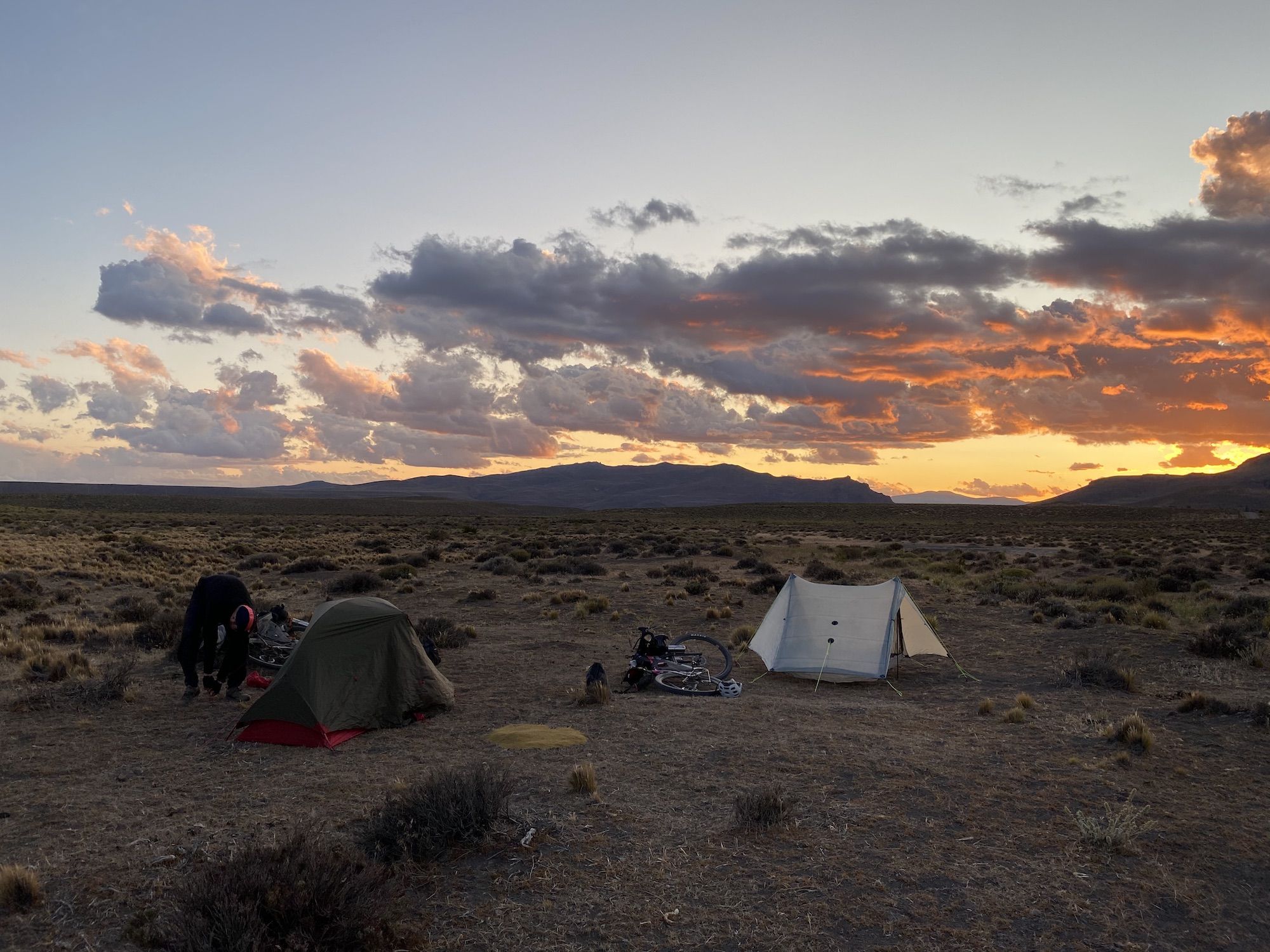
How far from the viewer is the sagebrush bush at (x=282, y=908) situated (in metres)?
4.92

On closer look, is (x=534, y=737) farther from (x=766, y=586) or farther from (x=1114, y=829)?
(x=766, y=586)

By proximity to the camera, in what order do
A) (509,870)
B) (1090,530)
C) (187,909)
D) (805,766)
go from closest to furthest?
(187,909)
(509,870)
(805,766)
(1090,530)

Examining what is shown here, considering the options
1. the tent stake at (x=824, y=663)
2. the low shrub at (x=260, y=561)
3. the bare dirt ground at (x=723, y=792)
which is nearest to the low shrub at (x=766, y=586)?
the bare dirt ground at (x=723, y=792)

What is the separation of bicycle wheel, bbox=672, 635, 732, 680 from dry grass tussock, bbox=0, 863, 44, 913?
29.6 feet

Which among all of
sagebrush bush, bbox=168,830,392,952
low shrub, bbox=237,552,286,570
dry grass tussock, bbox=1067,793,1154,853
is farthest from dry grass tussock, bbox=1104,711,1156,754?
low shrub, bbox=237,552,286,570

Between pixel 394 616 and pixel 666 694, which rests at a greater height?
pixel 394 616

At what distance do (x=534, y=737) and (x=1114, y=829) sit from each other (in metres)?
6.02

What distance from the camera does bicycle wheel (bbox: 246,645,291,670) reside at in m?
13.2

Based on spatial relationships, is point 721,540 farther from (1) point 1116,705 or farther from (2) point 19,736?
(2) point 19,736

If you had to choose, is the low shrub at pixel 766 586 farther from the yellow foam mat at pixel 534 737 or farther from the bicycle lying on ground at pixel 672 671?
the yellow foam mat at pixel 534 737

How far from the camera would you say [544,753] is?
9367 mm

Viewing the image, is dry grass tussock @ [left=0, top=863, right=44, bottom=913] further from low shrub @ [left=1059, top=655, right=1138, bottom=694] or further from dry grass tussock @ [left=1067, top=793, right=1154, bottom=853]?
low shrub @ [left=1059, top=655, right=1138, bottom=694]

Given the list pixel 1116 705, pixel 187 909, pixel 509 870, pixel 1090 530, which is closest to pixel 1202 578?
pixel 1116 705

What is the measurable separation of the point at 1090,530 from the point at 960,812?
65.8 m
